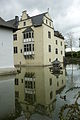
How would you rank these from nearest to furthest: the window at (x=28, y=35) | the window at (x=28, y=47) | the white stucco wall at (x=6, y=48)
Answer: the white stucco wall at (x=6, y=48), the window at (x=28, y=47), the window at (x=28, y=35)

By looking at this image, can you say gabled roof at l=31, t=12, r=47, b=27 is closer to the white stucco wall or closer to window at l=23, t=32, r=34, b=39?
window at l=23, t=32, r=34, b=39

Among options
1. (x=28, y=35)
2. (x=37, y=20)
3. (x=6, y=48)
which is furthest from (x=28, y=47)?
(x=6, y=48)

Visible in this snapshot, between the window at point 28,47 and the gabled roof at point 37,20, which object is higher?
the gabled roof at point 37,20

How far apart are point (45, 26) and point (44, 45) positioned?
2.99 m

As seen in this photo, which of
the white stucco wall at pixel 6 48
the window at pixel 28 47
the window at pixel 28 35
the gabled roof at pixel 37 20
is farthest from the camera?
the window at pixel 28 35

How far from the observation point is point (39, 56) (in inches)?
1088

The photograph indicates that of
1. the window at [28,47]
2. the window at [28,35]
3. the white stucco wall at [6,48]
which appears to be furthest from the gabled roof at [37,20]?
the white stucco wall at [6,48]

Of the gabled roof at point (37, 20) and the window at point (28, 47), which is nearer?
the gabled roof at point (37, 20)

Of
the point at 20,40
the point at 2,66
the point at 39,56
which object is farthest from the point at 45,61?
the point at 2,66

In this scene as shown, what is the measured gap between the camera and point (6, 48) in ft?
50.3

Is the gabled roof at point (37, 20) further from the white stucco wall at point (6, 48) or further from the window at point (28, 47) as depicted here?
the white stucco wall at point (6, 48)

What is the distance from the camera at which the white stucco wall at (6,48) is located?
14.7 metres

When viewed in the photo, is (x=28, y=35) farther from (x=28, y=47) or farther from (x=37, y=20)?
(x=37, y=20)

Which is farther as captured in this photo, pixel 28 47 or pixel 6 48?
pixel 28 47
